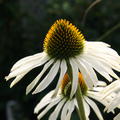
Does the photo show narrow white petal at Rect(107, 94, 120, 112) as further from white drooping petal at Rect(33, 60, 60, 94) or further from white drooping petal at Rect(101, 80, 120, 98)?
white drooping petal at Rect(33, 60, 60, 94)

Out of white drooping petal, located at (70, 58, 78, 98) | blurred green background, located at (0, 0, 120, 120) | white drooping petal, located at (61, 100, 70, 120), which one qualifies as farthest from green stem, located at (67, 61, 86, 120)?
blurred green background, located at (0, 0, 120, 120)

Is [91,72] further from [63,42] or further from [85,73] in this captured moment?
[63,42]

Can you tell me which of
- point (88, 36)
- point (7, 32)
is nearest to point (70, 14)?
point (88, 36)

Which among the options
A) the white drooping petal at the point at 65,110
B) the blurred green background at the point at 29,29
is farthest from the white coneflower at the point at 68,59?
the blurred green background at the point at 29,29

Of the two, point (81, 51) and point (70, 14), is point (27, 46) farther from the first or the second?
point (81, 51)

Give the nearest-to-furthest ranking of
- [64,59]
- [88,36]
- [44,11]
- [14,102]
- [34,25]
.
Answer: [64,59], [88,36], [14,102], [34,25], [44,11]

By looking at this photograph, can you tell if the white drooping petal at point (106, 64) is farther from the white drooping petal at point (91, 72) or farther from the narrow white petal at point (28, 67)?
the narrow white petal at point (28, 67)

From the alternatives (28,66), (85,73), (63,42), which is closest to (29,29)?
(63,42)
